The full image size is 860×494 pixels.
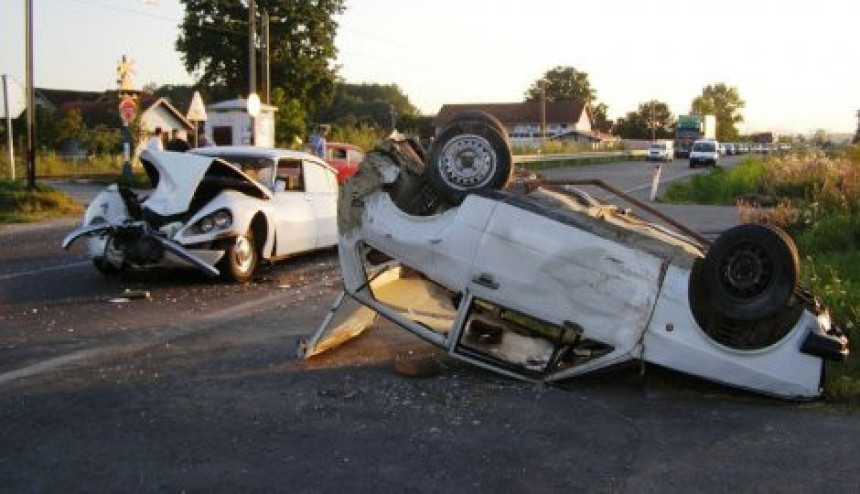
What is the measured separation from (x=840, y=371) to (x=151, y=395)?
4236mm

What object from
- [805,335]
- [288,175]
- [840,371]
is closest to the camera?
[805,335]

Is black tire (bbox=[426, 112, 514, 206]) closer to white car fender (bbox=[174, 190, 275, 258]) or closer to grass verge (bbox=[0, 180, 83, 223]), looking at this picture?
white car fender (bbox=[174, 190, 275, 258])

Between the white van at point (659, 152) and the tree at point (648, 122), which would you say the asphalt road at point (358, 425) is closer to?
the white van at point (659, 152)

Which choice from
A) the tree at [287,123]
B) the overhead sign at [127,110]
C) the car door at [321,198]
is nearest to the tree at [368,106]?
the tree at [287,123]

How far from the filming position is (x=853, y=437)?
4.52 meters

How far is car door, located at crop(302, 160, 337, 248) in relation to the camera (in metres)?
11.2

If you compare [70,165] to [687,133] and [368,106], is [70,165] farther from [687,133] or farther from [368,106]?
[368,106]

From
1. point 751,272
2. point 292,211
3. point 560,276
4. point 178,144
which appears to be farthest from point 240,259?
point 178,144

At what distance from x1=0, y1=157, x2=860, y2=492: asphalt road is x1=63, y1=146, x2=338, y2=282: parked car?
2.08 meters

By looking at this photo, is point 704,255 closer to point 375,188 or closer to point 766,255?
point 766,255

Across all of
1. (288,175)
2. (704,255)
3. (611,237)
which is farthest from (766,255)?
(288,175)

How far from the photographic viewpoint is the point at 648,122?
122 m

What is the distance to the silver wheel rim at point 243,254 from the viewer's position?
942 centimetres

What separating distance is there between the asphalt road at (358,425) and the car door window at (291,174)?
164 inches
